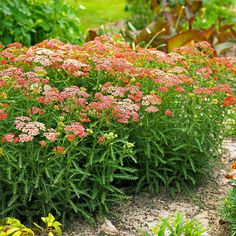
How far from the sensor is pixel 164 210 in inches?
146

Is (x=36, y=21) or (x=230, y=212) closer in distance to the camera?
(x=230, y=212)

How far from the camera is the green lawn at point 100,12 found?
9594 mm

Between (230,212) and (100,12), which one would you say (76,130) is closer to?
(230,212)

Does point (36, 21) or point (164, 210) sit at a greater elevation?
point (36, 21)

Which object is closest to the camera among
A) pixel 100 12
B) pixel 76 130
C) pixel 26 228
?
pixel 76 130

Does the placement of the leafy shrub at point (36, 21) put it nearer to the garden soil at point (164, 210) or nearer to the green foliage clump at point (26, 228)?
the garden soil at point (164, 210)

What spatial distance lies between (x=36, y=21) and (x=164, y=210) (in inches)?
125

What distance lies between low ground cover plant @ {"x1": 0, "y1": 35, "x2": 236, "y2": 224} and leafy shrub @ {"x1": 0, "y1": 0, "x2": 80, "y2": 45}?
1.96 m

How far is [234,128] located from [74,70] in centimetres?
192

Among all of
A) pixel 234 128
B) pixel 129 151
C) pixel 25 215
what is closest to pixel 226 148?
pixel 234 128

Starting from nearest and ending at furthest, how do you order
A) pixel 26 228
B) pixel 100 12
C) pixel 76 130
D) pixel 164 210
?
pixel 76 130 → pixel 26 228 → pixel 164 210 → pixel 100 12

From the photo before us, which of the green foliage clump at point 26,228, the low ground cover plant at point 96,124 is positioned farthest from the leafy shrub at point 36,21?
the green foliage clump at point 26,228

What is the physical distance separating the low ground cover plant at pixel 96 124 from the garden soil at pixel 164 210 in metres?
0.09

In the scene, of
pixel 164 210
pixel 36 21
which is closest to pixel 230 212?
pixel 164 210
